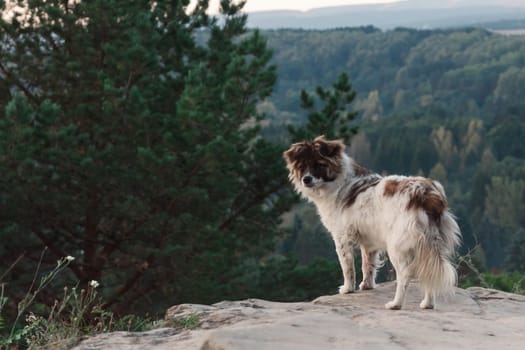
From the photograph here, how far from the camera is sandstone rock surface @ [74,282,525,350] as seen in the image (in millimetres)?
4512

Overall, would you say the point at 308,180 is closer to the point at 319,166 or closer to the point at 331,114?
the point at 319,166

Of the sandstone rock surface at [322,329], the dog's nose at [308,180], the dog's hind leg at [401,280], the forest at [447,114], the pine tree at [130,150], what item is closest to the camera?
the sandstone rock surface at [322,329]

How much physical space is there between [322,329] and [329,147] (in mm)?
2280

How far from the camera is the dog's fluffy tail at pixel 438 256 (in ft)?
19.4

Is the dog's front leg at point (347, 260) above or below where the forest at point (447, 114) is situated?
above

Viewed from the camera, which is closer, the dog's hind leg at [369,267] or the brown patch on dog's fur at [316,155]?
the brown patch on dog's fur at [316,155]

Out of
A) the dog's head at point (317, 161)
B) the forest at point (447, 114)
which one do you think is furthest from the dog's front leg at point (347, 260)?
the forest at point (447, 114)

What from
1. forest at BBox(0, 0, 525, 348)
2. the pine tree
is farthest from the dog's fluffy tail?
the pine tree

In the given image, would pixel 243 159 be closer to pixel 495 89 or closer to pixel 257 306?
pixel 257 306

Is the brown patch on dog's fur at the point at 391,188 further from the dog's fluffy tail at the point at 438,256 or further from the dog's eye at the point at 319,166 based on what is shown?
the dog's eye at the point at 319,166

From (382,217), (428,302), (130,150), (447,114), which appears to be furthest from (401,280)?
(447,114)

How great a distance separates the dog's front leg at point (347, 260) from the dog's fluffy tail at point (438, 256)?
928 millimetres

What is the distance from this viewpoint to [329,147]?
22.3 feet

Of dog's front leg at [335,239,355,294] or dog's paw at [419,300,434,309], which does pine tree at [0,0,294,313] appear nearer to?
dog's front leg at [335,239,355,294]
